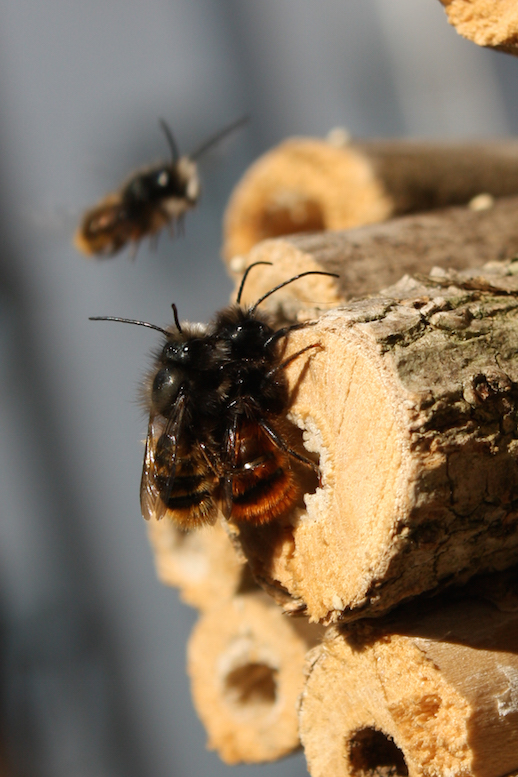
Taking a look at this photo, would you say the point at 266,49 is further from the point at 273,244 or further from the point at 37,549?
the point at 273,244

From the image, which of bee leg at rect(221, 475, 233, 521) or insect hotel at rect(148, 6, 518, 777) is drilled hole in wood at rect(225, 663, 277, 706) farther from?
bee leg at rect(221, 475, 233, 521)

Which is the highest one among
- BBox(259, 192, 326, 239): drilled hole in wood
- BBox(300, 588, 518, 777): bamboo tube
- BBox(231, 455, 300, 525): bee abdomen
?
BBox(259, 192, 326, 239): drilled hole in wood

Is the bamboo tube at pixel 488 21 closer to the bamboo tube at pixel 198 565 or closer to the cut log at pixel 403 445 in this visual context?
the cut log at pixel 403 445

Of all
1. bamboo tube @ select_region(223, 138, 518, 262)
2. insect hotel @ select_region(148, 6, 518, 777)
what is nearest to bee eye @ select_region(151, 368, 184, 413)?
insect hotel @ select_region(148, 6, 518, 777)

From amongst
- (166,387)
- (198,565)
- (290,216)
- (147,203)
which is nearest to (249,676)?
(198,565)

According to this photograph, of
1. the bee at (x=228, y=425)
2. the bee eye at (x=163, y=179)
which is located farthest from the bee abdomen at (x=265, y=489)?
the bee eye at (x=163, y=179)

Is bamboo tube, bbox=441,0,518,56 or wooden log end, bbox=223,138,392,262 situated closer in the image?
bamboo tube, bbox=441,0,518,56
